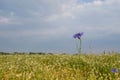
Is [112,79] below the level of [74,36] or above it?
below

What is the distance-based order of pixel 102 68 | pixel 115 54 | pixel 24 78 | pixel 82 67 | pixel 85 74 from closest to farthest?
1. pixel 24 78
2. pixel 85 74
3. pixel 102 68
4. pixel 82 67
5. pixel 115 54

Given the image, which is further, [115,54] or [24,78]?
[115,54]

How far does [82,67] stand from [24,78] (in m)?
4.80

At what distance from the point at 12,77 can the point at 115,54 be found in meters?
10.2

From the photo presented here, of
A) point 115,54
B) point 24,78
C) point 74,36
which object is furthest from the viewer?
point 115,54

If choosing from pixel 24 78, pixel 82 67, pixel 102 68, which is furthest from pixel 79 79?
pixel 82 67

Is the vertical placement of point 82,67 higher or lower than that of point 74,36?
lower

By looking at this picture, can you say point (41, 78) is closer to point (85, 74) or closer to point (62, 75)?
point (62, 75)

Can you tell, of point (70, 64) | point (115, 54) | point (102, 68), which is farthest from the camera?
point (115, 54)

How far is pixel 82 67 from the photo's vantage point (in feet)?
49.9

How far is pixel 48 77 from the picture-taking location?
11195mm

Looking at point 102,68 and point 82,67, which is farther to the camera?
point 82,67

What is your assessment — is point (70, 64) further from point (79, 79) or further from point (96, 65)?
point (79, 79)

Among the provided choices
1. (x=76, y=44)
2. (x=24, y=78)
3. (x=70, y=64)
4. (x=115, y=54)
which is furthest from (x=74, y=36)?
(x=115, y=54)
